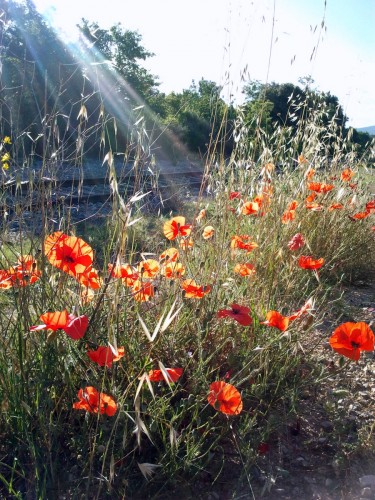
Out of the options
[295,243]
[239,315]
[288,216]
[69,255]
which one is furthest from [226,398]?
[288,216]

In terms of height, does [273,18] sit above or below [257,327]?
above

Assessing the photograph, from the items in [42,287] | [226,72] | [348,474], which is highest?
[226,72]

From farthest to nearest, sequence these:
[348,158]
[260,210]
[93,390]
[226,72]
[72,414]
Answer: [348,158], [260,210], [226,72], [72,414], [93,390]

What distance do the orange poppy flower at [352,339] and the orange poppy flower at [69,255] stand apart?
2.59 feet

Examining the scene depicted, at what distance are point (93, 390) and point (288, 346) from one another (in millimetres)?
823

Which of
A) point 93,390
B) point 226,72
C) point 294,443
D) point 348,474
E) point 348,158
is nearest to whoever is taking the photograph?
point 93,390

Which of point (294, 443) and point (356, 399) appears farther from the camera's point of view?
point (356, 399)

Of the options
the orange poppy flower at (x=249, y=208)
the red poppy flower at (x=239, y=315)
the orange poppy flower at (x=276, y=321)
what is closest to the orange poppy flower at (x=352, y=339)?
the orange poppy flower at (x=276, y=321)

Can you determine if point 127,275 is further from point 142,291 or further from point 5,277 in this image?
point 5,277

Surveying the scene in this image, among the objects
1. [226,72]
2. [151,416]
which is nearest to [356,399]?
[151,416]

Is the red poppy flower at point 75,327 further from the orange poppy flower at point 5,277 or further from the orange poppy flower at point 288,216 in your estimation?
the orange poppy flower at point 288,216

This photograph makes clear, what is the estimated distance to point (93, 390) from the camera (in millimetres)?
1482

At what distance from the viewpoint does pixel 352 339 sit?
1.64 m

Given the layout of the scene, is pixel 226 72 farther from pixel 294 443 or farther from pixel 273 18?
pixel 294 443
